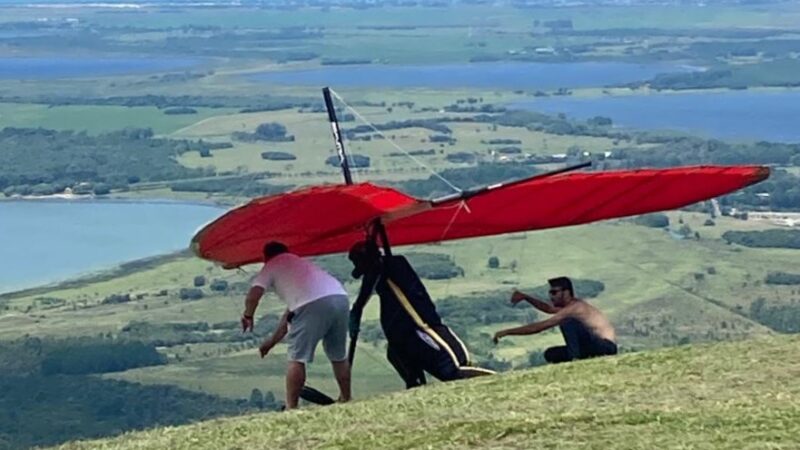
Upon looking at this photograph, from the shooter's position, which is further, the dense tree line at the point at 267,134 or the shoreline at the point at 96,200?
the dense tree line at the point at 267,134

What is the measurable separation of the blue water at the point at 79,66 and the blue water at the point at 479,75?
7647 mm

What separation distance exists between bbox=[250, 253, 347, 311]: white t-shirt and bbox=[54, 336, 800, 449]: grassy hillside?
2.22 ft

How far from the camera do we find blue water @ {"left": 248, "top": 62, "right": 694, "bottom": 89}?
71.0m

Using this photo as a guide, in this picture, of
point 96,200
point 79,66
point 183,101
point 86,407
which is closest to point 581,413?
point 86,407

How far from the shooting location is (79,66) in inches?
3371

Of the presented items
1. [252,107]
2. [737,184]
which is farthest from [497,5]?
[737,184]

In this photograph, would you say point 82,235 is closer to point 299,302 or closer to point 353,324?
point 353,324

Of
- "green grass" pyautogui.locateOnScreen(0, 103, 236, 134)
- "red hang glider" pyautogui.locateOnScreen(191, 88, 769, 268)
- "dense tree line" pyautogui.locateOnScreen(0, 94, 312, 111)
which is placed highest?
"red hang glider" pyautogui.locateOnScreen(191, 88, 769, 268)

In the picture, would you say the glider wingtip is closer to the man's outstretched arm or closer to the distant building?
the man's outstretched arm

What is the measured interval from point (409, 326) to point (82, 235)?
30940 mm

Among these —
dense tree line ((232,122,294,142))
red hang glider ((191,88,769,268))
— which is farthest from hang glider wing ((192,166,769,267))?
dense tree line ((232,122,294,142))

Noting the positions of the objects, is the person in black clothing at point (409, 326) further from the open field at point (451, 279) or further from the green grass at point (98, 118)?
the green grass at point (98, 118)

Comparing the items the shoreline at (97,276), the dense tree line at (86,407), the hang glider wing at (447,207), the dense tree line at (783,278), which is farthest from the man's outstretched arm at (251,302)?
the shoreline at (97,276)

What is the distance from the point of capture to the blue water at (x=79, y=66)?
81438mm
